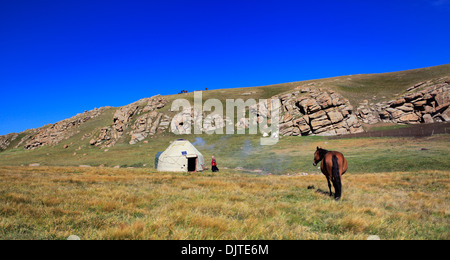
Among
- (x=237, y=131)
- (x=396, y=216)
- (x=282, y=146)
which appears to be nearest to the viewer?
(x=396, y=216)

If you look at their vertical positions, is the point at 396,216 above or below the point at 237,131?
below

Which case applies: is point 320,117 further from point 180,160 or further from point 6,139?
point 6,139

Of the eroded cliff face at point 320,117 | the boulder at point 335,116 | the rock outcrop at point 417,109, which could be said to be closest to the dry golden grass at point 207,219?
the eroded cliff face at point 320,117

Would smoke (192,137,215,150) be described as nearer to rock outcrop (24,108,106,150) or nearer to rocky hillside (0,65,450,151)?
rocky hillside (0,65,450,151)

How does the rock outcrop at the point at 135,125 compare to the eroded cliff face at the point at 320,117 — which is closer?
the eroded cliff face at the point at 320,117

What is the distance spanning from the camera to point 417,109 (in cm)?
5972

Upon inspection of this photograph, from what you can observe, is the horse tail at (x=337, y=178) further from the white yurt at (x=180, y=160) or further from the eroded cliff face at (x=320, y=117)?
the eroded cliff face at (x=320, y=117)

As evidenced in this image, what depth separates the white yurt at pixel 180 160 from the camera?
3231cm

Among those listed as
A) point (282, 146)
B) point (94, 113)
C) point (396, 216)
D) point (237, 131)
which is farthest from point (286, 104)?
point (94, 113)

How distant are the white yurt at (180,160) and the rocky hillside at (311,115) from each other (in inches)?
1471

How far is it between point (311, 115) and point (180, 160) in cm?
4438
